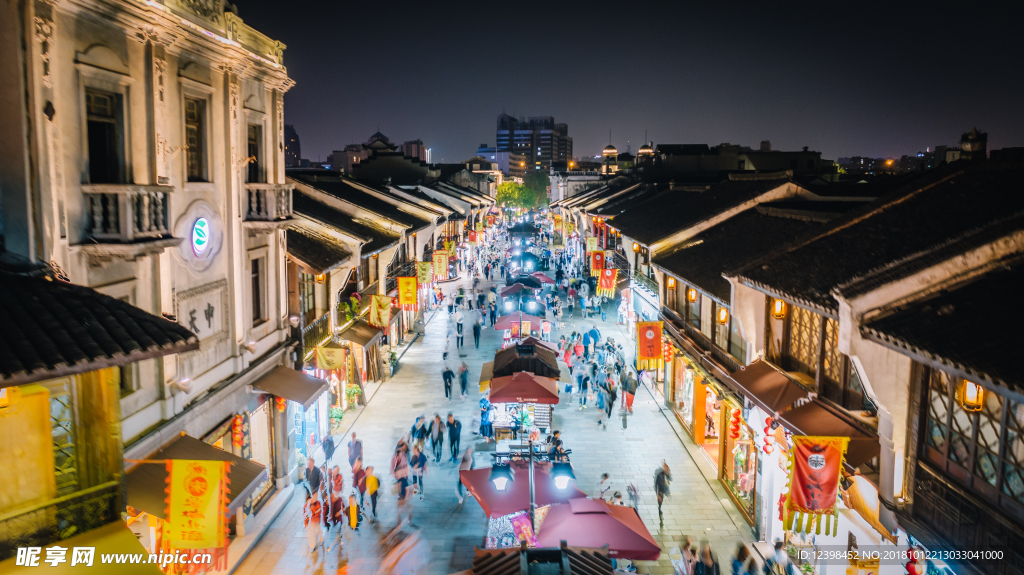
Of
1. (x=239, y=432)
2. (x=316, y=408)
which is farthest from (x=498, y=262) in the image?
(x=239, y=432)

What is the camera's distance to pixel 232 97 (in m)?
15.1

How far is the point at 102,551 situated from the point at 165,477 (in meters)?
3.62

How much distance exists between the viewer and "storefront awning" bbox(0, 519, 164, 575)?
7195 millimetres

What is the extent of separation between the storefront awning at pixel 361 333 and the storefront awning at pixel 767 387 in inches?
542

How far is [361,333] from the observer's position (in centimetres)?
2452

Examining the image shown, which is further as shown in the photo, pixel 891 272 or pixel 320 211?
pixel 320 211

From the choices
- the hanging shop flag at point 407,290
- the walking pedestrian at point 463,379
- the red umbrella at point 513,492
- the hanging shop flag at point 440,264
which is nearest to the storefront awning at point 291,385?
the red umbrella at point 513,492

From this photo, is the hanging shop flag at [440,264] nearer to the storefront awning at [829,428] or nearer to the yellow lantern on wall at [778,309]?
the yellow lantern on wall at [778,309]

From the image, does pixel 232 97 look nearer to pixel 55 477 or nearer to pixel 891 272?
pixel 55 477

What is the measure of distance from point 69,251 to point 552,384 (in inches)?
525

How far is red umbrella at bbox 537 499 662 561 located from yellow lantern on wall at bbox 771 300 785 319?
5.57m

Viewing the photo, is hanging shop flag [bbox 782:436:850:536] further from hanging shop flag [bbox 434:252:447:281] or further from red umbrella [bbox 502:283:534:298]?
hanging shop flag [bbox 434:252:447:281]

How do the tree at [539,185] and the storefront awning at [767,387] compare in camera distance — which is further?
the tree at [539,185]

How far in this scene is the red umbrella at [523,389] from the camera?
736 inches
